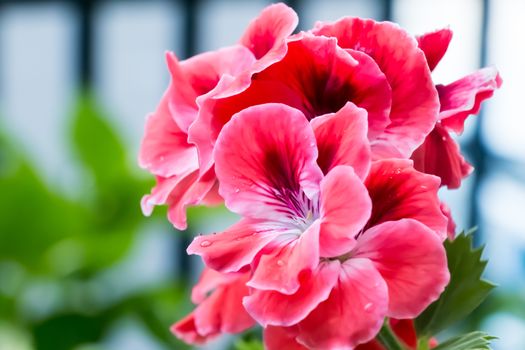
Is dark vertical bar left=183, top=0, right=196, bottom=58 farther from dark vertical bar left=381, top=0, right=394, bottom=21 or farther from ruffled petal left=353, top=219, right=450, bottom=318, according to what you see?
ruffled petal left=353, top=219, right=450, bottom=318

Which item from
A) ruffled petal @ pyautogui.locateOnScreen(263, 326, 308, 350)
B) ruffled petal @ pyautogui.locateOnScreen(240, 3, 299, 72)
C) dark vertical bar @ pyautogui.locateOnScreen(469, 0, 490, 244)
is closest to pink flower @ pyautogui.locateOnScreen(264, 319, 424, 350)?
ruffled petal @ pyautogui.locateOnScreen(263, 326, 308, 350)

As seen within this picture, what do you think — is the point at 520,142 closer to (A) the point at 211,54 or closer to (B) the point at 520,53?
(B) the point at 520,53

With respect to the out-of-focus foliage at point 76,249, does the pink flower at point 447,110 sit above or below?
above

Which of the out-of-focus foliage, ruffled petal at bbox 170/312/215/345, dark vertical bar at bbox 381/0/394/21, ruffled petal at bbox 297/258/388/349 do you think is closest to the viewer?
ruffled petal at bbox 297/258/388/349

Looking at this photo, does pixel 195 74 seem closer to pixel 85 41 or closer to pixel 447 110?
pixel 447 110

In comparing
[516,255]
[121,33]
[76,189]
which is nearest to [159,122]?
[76,189]

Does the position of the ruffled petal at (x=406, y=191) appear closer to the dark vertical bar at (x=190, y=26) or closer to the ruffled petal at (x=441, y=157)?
the ruffled petal at (x=441, y=157)

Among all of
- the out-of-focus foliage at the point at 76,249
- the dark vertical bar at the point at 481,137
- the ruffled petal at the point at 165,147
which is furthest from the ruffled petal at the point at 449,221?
the dark vertical bar at the point at 481,137
